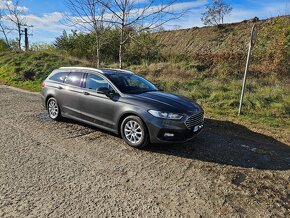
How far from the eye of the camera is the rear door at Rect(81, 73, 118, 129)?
534 centimetres

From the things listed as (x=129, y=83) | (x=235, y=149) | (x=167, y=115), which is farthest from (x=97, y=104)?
(x=235, y=149)

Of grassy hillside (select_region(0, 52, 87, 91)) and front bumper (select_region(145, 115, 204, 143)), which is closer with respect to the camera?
front bumper (select_region(145, 115, 204, 143))

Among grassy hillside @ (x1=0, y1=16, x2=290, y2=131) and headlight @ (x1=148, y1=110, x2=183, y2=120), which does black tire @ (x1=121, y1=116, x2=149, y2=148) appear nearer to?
headlight @ (x1=148, y1=110, x2=183, y2=120)

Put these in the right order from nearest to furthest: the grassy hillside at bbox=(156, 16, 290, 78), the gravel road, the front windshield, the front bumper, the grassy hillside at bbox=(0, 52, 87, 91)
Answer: the gravel road, the front bumper, the front windshield, the grassy hillside at bbox=(0, 52, 87, 91), the grassy hillside at bbox=(156, 16, 290, 78)

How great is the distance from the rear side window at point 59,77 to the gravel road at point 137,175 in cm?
139

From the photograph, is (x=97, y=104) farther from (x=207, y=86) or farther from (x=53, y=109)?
(x=207, y=86)

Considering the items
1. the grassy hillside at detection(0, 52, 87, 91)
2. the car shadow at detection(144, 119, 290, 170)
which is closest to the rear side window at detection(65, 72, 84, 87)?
the car shadow at detection(144, 119, 290, 170)

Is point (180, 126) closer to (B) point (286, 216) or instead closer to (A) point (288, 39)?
(B) point (286, 216)

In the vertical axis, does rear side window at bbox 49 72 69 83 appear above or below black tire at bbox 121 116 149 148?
above

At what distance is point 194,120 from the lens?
4.98 meters

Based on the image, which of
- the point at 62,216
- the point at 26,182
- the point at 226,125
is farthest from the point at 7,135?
the point at 226,125

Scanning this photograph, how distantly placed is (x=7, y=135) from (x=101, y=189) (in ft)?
10.6

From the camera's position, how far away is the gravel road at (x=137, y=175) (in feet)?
10.0

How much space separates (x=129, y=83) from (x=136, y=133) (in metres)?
1.42
